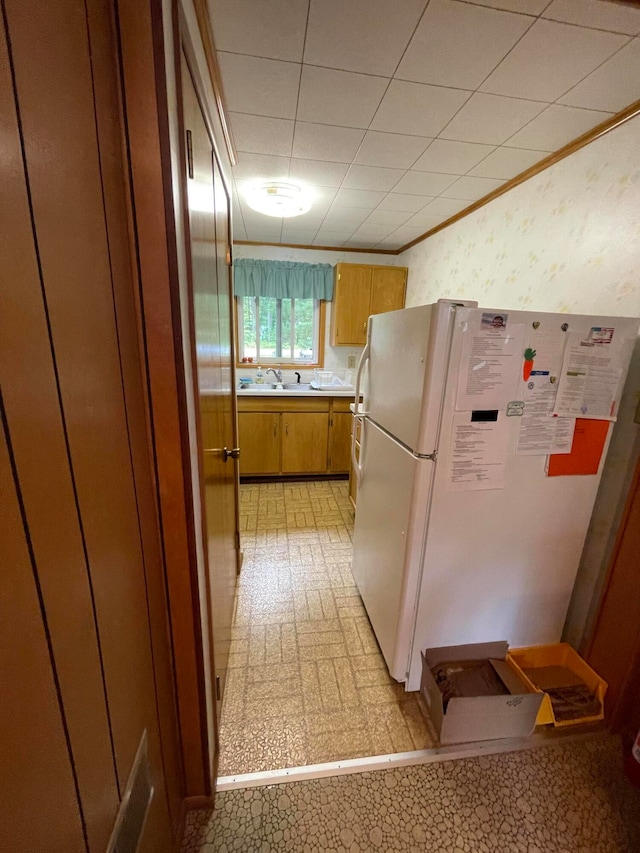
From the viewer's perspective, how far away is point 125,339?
70cm

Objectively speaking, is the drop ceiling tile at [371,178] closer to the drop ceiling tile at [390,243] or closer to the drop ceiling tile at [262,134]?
the drop ceiling tile at [262,134]

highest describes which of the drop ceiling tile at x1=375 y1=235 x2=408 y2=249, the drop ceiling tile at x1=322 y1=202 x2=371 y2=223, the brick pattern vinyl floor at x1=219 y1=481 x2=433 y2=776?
the drop ceiling tile at x1=375 y1=235 x2=408 y2=249

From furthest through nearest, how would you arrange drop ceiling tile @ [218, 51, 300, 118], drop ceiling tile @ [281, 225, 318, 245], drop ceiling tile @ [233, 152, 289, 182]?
drop ceiling tile @ [281, 225, 318, 245] < drop ceiling tile @ [233, 152, 289, 182] < drop ceiling tile @ [218, 51, 300, 118]

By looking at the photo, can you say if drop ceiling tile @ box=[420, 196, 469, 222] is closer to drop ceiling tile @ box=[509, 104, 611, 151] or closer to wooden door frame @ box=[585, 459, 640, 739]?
drop ceiling tile @ box=[509, 104, 611, 151]

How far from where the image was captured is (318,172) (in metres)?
2.09

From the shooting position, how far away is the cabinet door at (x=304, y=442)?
3439 mm

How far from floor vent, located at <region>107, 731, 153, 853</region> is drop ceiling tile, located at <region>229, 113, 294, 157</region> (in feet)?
7.35

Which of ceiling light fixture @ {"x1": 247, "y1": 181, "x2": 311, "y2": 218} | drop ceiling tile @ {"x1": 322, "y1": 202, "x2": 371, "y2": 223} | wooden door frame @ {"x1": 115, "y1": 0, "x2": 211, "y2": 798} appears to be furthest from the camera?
drop ceiling tile @ {"x1": 322, "y1": 202, "x2": 371, "y2": 223}

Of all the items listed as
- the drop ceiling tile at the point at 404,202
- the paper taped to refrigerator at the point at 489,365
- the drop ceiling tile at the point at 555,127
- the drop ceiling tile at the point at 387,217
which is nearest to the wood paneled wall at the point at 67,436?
the paper taped to refrigerator at the point at 489,365

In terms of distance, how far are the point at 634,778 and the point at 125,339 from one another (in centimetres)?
211

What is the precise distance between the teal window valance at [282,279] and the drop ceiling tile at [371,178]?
4.80 feet

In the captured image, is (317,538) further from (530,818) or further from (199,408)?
(199,408)

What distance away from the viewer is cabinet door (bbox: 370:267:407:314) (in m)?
3.59

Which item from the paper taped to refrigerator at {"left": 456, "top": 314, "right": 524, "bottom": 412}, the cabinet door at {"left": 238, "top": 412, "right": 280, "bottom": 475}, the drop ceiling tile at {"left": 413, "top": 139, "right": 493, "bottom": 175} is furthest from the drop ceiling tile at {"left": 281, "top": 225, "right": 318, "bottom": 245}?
the paper taped to refrigerator at {"left": 456, "top": 314, "right": 524, "bottom": 412}
